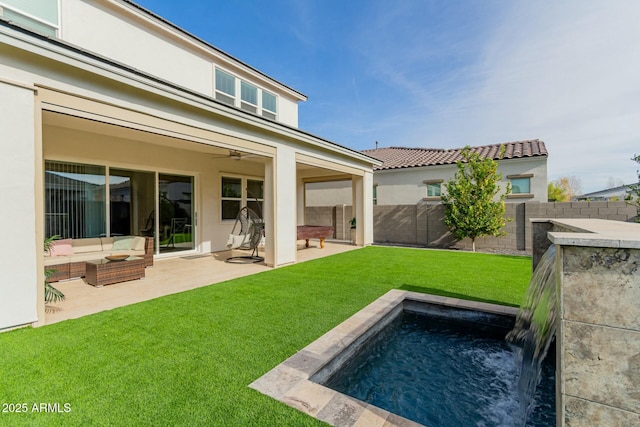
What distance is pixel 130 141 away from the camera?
26.9 ft

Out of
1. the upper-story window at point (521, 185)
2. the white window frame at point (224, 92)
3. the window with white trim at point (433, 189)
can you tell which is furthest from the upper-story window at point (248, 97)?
the upper-story window at point (521, 185)

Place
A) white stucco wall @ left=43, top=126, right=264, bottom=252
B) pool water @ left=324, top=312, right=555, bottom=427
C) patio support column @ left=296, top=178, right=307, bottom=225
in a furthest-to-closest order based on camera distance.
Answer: patio support column @ left=296, top=178, right=307, bottom=225, white stucco wall @ left=43, top=126, right=264, bottom=252, pool water @ left=324, top=312, right=555, bottom=427

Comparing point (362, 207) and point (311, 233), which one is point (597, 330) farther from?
point (362, 207)

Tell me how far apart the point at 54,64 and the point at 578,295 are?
625 cm

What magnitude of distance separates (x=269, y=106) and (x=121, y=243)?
7.46m

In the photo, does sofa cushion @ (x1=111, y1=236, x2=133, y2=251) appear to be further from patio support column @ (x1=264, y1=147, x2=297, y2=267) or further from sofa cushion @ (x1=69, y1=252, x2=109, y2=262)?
patio support column @ (x1=264, y1=147, x2=297, y2=267)

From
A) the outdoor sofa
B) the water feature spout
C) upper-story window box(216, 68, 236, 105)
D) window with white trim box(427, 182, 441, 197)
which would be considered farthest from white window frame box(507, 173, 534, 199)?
the outdoor sofa

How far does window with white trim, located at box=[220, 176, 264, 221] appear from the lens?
1088 cm

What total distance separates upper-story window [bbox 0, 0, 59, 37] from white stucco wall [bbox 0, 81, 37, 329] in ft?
12.3

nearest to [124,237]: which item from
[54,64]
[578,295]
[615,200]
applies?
[54,64]

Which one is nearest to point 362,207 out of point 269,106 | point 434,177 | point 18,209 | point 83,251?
point 434,177

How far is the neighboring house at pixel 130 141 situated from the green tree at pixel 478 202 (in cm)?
365

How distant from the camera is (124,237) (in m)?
7.99

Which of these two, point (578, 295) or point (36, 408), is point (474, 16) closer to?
point (578, 295)
